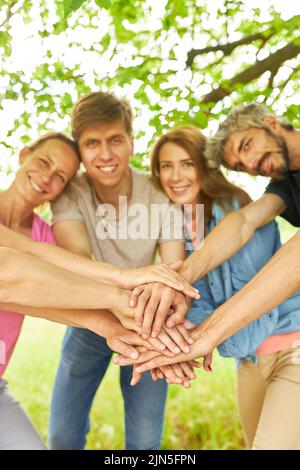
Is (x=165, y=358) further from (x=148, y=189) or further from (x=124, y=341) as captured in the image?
(x=148, y=189)

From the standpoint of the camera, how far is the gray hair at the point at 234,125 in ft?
8.49

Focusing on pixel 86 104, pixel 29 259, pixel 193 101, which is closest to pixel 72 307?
pixel 29 259

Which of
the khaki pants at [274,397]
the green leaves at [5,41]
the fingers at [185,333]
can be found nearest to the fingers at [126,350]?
the fingers at [185,333]

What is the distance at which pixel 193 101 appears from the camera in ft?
9.54

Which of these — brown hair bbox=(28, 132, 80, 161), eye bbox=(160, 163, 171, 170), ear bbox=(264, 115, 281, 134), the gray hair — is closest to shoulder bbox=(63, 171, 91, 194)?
brown hair bbox=(28, 132, 80, 161)

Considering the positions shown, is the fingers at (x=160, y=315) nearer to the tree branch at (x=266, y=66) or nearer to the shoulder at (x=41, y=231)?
the shoulder at (x=41, y=231)

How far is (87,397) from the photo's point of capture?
2895 mm

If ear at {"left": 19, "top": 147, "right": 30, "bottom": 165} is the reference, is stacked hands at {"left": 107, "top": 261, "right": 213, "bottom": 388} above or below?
below

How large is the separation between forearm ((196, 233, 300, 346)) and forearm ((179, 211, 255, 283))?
0.84 ft

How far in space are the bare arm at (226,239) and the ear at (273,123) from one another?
39cm

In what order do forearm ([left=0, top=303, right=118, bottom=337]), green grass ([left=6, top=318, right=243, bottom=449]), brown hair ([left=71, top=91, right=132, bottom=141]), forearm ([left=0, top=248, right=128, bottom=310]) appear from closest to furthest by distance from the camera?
forearm ([left=0, top=248, right=128, bottom=310]) < forearm ([left=0, top=303, right=118, bottom=337]) < brown hair ([left=71, top=91, right=132, bottom=141]) < green grass ([left=6, top=318, right=243, bottom=449])

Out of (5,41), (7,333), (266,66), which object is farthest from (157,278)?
(266,66)

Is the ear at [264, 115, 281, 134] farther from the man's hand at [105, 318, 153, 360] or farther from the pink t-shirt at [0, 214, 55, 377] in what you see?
the pink t-shirt at [0, 214, 55, 377]

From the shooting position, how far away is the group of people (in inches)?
84.1
